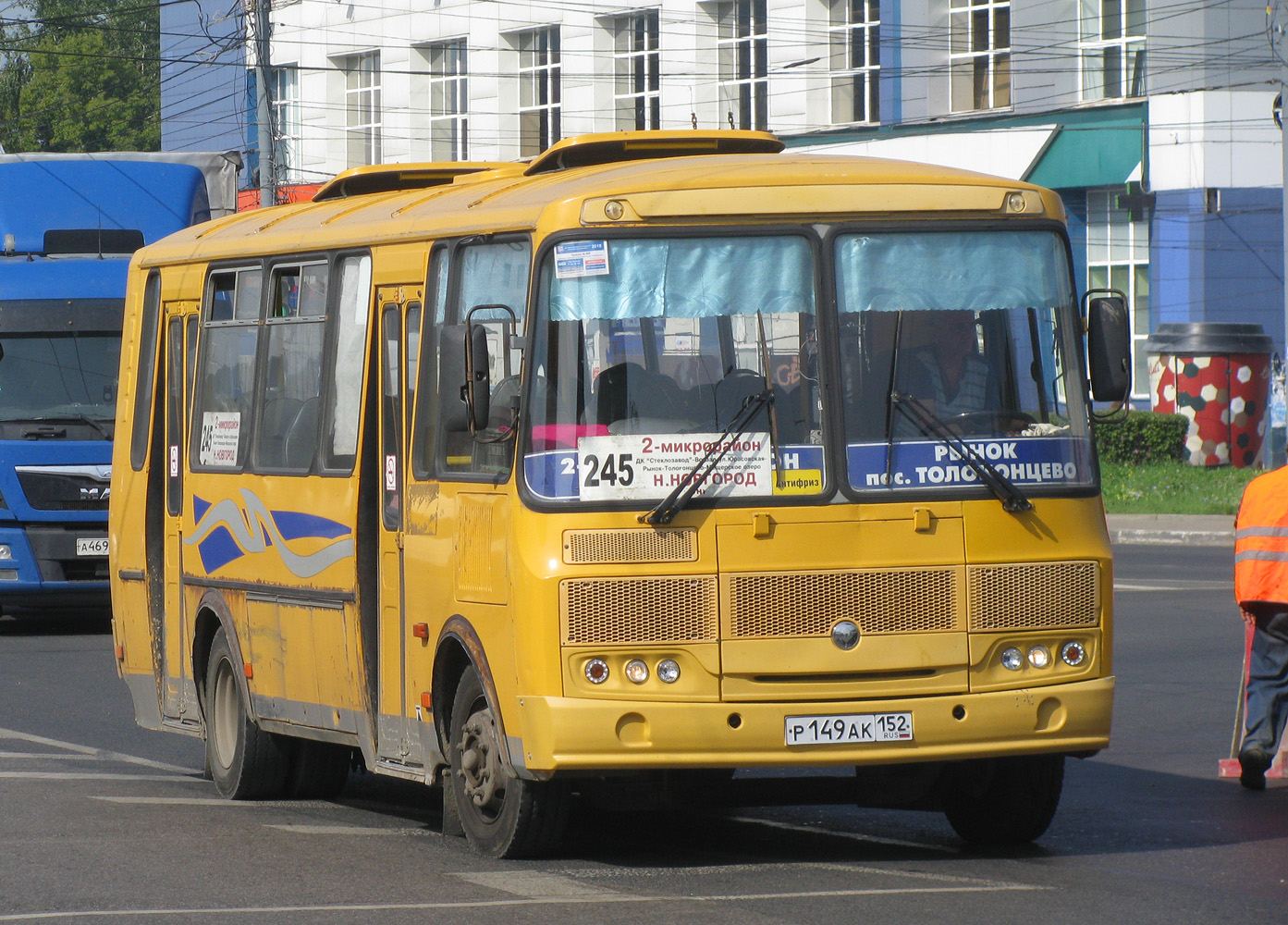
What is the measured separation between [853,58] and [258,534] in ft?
107

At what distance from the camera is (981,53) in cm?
3959

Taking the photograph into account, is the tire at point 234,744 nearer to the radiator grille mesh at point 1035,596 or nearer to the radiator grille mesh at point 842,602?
the radiator grille mesh at point 842,602

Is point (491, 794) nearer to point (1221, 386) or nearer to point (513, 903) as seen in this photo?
point (513, 903)

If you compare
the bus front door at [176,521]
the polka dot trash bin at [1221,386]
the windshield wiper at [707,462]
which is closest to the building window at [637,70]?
the polka dot trash bin at [1221,386]

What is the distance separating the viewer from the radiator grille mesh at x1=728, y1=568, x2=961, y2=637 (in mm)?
7758

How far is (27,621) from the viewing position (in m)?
20.1

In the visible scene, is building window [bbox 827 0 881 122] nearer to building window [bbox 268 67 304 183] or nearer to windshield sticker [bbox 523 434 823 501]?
building window [bbox 268 67 304 183]

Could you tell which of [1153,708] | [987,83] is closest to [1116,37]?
[987,83]

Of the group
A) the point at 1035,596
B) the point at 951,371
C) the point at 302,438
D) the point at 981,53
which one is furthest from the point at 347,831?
the point at 981,53

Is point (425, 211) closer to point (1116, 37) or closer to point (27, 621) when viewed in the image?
point (27, 621)

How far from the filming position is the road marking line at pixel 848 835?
8703 mm

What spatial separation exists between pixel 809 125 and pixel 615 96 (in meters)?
5.08

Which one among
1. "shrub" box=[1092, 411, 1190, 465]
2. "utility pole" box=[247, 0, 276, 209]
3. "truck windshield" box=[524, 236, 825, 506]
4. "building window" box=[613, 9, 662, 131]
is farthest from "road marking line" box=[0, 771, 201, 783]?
"building window" box=[613, 9, 662, 131]

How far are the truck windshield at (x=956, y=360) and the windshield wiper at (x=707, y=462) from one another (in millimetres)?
332
